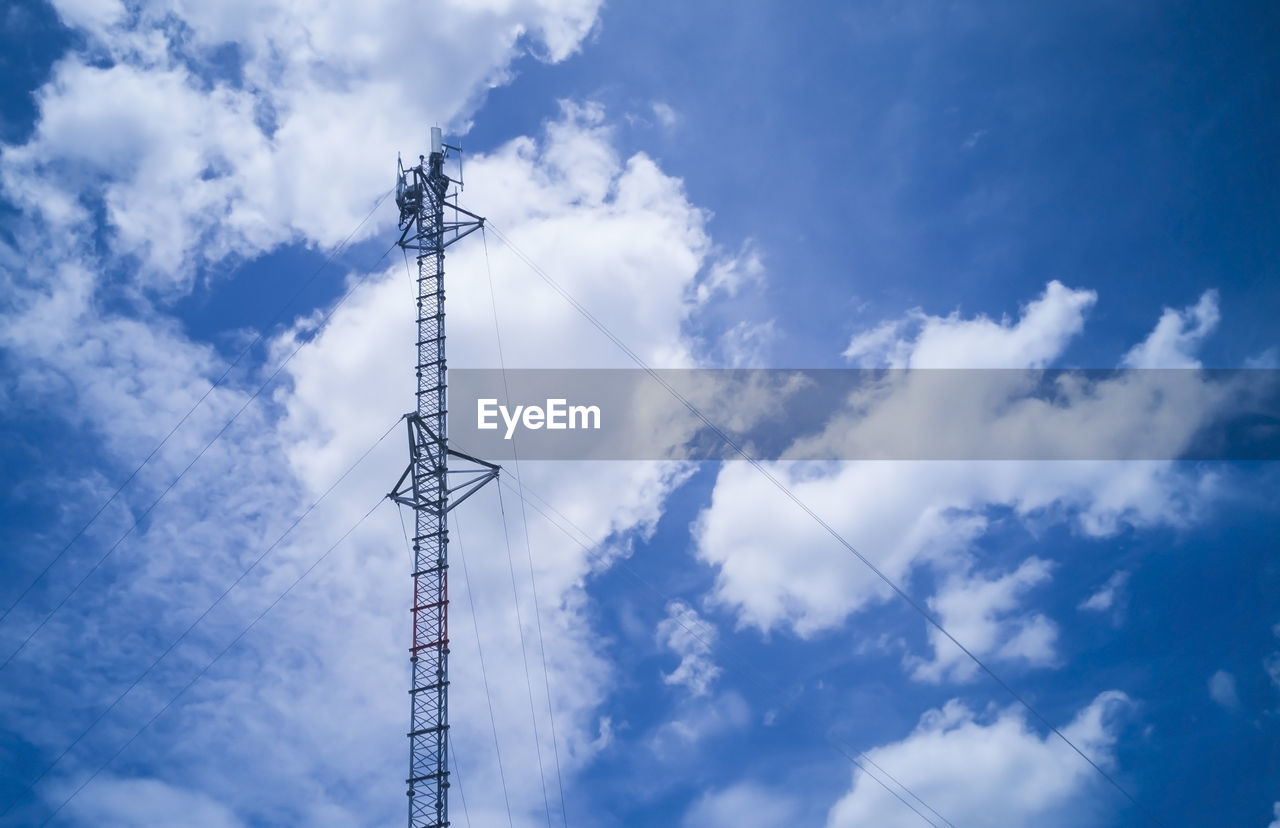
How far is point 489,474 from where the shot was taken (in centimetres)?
5772

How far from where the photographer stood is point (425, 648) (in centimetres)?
5506

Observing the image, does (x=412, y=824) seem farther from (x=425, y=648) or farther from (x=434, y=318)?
(x=434, y=318)

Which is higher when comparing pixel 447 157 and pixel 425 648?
pixel 447 157

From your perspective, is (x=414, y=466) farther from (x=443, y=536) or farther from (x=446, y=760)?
(x=446, y=760)

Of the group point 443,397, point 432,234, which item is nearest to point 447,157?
point 432,234

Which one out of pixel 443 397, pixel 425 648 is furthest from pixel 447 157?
pixel 425 648

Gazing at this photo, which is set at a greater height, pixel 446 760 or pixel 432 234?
pixel 432 234

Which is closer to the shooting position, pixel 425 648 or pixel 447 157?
pixel 425 648

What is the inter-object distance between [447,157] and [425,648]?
27.0m

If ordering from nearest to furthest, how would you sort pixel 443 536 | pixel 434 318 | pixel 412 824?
1. pixel 412 824
2. pixel 443 536
3. pixel 434 318

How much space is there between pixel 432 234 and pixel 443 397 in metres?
10.2

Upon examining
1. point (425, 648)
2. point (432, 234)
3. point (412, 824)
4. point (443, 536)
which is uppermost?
point (432, 234)

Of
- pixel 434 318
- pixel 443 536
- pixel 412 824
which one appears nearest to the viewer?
pixel 412 824

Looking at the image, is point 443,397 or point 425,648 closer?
point 425,648
